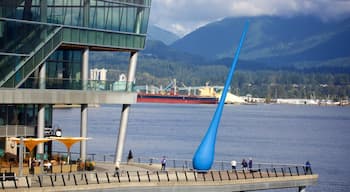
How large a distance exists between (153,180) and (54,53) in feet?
48.4

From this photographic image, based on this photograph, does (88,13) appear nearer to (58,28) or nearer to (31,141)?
(58,28)

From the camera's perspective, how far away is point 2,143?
2413 inches

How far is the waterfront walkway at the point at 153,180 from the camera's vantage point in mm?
50875

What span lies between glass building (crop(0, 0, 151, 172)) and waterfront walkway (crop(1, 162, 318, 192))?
199 inches

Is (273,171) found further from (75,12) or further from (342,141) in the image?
(342,141)

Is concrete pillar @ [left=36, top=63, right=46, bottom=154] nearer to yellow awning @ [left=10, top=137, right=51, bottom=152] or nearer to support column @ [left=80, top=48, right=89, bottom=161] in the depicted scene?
support column @ [left=80, top=48, right=89, bottom=161]

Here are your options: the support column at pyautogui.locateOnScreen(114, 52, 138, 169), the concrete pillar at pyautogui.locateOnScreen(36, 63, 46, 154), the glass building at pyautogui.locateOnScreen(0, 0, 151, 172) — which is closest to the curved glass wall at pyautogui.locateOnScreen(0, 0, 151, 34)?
the glass building at pyautogui.locateOnScreen(0, 0, 151, 172)

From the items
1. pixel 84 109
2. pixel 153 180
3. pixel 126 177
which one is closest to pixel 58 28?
pixel 84 109

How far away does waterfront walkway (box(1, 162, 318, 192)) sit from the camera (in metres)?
50.9

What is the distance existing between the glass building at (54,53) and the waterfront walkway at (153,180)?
5.05 metres

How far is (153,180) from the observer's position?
184 ft

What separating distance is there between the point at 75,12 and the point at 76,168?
10385 mm

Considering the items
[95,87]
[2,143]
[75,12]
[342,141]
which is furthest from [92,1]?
[342,141]

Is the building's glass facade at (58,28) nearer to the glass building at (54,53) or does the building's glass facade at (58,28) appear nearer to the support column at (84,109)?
the glass building at (54,53)
